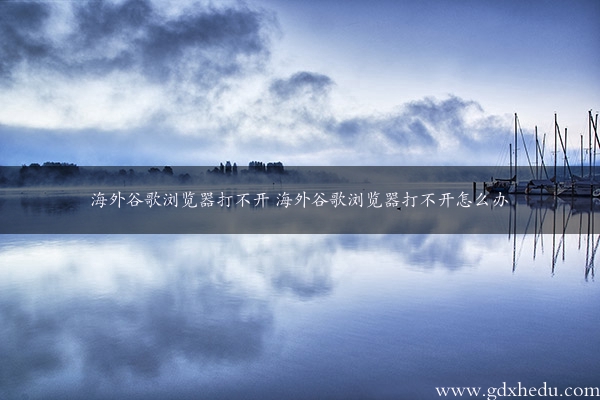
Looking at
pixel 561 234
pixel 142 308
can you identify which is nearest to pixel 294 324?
pixel 142 308

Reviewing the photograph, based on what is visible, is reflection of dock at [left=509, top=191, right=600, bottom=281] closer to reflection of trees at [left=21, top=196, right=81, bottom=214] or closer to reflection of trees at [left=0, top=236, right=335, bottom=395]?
reflection of trees at [left=0, top=236, right=335, bottom=395]

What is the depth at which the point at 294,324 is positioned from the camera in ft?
22.5

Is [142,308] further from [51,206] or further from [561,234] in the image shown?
[51,206]

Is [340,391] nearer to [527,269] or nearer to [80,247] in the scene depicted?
[527,269]

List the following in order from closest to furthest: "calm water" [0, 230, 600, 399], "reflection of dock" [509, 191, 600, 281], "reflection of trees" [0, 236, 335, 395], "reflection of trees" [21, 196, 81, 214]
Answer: "calm water" [0, 230, 600, 399] < "reflection of trees" [0, 236, 335, 395] < "reflection of dock" [509, 191, 600, 281] < "reflection of trees" [21, 196, 81, 214]

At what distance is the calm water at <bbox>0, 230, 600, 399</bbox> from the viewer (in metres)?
4.98

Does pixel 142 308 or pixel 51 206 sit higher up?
pixel 142 308

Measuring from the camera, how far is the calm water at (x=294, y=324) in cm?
498

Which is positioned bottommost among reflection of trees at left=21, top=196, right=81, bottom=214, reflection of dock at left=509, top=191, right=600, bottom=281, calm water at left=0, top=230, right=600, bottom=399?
reflection of trees at left=21, top=196, right=81, bottom=214

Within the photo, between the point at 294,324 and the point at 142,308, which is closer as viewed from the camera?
the point at 294,324

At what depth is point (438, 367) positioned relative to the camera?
5230 mm

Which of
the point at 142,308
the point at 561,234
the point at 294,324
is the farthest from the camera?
the point at 561,234

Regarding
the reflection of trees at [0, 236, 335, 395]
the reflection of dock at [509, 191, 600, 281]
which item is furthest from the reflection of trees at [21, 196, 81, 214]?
the reflection of dock at [509, 191, 600, 281]

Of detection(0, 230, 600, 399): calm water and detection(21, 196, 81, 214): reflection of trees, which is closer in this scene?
detection(0, 230, 600, 399): calm water
